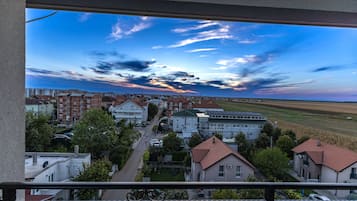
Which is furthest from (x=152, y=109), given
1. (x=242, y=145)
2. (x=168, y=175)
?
(x=242, y=145)

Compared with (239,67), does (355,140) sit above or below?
below

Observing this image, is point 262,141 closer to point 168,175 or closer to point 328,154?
point 328,154

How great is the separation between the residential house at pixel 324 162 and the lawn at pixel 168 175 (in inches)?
35.5

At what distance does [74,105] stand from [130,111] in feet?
1.39

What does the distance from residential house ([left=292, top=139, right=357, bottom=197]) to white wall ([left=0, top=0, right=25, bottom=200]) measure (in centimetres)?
196

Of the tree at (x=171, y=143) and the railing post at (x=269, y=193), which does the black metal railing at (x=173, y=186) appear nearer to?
the railing post at (x=269, y=193)

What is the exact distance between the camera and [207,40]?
7.02 ft

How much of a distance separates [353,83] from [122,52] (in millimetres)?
1863

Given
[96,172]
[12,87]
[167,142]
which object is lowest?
[96,172]

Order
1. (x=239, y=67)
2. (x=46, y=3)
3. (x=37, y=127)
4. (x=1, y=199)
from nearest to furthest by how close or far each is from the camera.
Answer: (x=1, y=199) < (x=46, y=3) < (x=37, y=127) < (x=239, y=67)

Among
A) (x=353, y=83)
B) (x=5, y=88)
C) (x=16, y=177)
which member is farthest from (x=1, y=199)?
(x=353, y=83)

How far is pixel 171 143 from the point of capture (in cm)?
Result: 216

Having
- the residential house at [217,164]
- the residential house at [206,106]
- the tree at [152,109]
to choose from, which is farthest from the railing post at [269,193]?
the tree at [152,109]

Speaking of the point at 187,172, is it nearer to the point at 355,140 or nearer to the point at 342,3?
the point at 355,140
